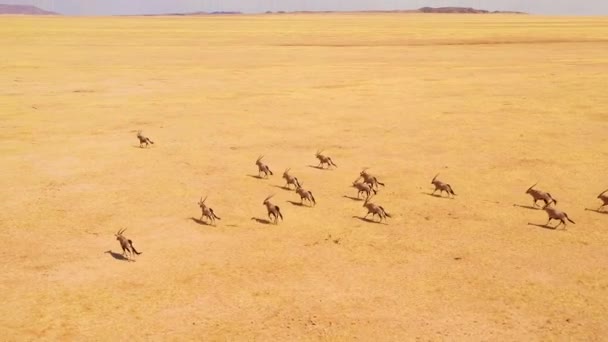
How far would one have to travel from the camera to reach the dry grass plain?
27.1 feet

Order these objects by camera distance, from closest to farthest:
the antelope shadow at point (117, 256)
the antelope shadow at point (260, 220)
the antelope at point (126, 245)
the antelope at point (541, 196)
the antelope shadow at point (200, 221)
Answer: the antelope at point (126, 245)
the antelope shadow at point (117, 256)
the antelope shadow at point (200, 221)
the antelope shadow at point (260, 220)
the antelope at point (541, 196)

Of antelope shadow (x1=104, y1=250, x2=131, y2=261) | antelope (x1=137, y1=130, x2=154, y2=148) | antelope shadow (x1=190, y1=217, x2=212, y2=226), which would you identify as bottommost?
antelope shadow (x1=190, y1=217, x2=212, y2=226)

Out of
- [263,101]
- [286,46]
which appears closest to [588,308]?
[263,101]

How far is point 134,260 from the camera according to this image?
32.7ft

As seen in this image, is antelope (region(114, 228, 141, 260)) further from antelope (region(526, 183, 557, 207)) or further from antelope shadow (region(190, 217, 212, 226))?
antelope (region(526, 183, 557, 207))

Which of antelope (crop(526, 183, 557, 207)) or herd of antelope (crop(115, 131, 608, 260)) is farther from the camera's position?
antelope (crop(526, 183, 557, 207))

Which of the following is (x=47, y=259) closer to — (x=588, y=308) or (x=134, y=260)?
(x=134, y=260)

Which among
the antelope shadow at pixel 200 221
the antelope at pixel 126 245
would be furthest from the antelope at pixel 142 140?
the antelope at pixel 126 245

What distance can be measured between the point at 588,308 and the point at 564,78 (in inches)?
1161

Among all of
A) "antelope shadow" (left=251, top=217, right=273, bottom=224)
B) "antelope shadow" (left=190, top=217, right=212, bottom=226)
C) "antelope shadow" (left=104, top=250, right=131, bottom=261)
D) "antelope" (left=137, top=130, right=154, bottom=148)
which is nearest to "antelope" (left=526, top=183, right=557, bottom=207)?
"antelope shadow" (left=251, top=217, right=273, bottom=224)

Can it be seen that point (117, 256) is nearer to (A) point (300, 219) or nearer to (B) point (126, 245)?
(B) point (126, 245)

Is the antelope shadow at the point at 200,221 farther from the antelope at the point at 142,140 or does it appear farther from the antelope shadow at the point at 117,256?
the antelope at the point at 142,140

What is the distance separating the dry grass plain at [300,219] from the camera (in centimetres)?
827

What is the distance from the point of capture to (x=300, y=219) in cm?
1206
